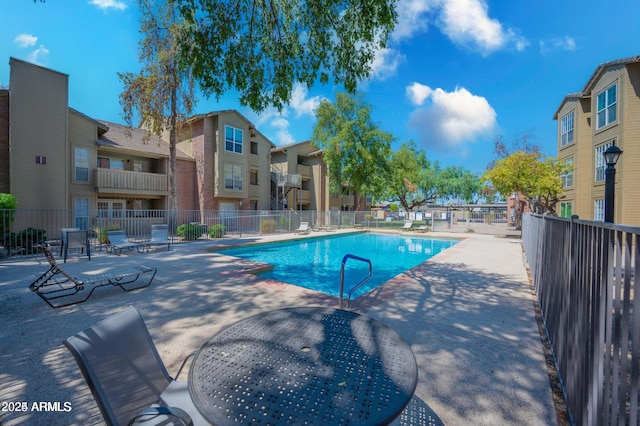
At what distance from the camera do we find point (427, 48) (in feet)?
64.3

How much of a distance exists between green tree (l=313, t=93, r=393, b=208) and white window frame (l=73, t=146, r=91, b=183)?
1786 centimetres

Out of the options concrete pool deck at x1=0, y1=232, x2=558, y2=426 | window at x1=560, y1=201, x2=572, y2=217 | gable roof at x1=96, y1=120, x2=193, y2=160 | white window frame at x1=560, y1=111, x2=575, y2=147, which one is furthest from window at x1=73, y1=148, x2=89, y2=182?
window at x1=560, y1=201, x2=572, y2=217

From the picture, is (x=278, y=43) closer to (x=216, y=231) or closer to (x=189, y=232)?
(x=189, y=232)

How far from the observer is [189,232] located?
14.7 meters

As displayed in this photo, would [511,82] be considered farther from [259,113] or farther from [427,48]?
[259,113]

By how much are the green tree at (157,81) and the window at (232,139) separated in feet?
18.6

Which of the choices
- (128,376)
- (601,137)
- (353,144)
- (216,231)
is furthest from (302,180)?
(128,376)

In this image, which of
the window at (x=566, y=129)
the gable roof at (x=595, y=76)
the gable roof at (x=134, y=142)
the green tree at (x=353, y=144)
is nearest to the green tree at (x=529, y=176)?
the gable roof at (x=595, y=76)

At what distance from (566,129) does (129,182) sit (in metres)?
31.6

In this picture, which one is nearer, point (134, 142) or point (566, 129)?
point (134, 142)

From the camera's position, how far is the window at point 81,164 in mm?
15461

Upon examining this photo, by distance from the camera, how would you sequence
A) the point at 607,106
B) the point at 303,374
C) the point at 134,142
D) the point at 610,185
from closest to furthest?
the point at 303,374
the point at 610,185
the point at 607,106
the point at 134,142

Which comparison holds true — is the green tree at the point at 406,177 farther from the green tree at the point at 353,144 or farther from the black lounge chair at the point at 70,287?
the black lounge chair at the point at 70,287

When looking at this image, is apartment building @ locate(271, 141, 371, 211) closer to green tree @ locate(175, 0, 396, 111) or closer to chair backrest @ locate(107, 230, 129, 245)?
chair backrest @ locate(107, 230, 129, 245)
